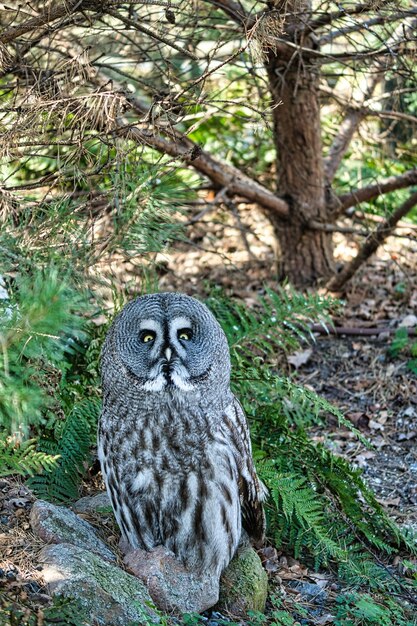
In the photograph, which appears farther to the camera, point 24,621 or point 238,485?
point 238,485

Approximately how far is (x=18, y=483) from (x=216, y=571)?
3.54 ft

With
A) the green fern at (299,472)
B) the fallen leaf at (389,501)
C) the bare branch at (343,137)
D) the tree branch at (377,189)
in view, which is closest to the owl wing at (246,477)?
the green fern at (299,472)

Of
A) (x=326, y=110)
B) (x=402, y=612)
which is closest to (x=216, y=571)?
(x=402, y=612)

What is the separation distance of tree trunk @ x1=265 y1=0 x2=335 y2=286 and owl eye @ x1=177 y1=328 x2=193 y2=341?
3.12m

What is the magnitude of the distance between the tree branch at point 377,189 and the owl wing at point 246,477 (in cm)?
315

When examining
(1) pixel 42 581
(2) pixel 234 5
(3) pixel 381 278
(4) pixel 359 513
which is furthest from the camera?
(3) pixel 381 278

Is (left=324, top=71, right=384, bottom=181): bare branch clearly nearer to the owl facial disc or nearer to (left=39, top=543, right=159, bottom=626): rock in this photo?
the owl facial disc

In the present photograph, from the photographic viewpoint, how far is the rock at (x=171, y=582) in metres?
3.79

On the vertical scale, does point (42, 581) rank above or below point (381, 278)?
below

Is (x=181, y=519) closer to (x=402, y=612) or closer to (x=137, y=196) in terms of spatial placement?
(x=402, y=612)

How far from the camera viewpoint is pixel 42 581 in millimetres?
3340

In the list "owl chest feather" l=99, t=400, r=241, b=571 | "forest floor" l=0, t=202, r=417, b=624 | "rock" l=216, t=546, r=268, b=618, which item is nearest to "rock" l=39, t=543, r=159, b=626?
"forest floor" l=0, t=202, r=417, b=624

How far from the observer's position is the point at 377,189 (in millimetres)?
6930

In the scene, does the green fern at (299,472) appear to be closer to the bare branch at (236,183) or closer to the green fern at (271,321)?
the green fern at (271,321)
